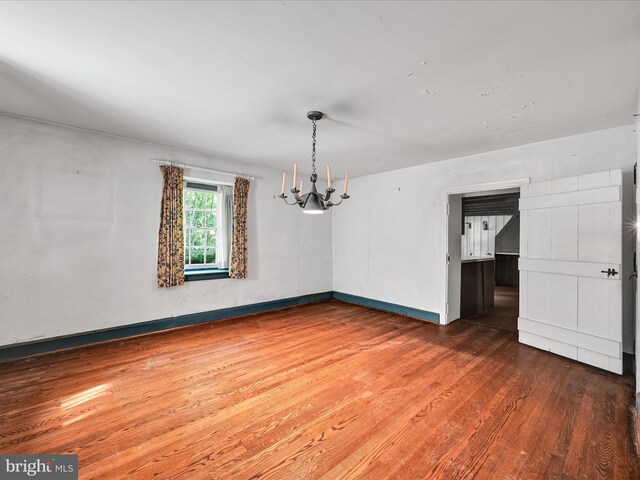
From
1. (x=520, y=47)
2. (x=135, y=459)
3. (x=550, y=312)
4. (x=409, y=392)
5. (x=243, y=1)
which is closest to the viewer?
(x=243, y=1)

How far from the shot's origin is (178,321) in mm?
4223

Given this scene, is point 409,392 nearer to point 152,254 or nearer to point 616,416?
point 616,416

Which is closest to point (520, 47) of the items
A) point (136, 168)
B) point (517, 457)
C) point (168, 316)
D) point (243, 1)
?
point (243, 1)

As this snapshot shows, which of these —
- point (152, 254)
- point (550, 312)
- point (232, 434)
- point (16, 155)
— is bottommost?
point (232, 434)

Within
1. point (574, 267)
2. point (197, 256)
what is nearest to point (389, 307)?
point (574, 267)

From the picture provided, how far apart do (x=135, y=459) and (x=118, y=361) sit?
5.79ft

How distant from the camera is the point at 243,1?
4.91ft

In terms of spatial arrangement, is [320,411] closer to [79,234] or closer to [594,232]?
[594,232]

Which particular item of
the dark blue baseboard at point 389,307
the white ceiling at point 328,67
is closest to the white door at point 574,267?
the white ceiling at point 328,67

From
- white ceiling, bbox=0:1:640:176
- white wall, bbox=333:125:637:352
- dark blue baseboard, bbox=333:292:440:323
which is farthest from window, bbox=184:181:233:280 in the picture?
dark blue baseboard, bbox=333:292:440:323

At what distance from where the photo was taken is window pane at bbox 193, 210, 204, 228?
15.3ft

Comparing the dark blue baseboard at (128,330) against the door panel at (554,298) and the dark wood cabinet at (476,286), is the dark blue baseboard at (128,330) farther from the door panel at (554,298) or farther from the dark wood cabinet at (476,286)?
the door panel at (554,298)

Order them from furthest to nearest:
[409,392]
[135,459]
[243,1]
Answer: [409,392], [135,459], [243,1]

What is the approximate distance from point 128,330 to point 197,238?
165 centimetres
